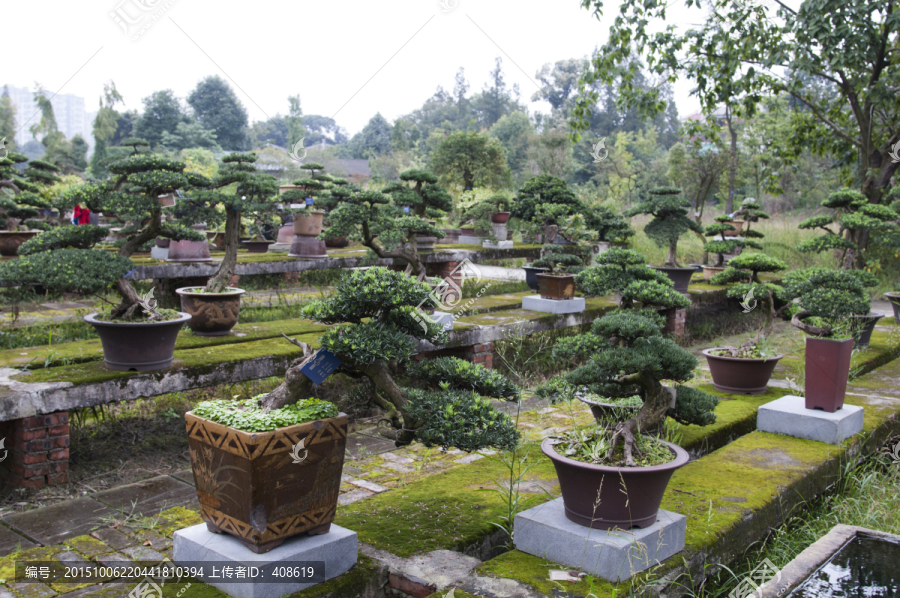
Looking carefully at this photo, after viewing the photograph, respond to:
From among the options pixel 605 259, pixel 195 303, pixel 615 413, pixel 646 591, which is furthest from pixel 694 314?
pixel 646 591

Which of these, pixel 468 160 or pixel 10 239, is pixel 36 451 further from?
pixel 468 160

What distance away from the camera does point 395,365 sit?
92.6 inches

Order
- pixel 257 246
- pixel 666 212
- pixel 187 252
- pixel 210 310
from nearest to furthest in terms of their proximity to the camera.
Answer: pixel 210 310, pixel 187 252, pixel 666 212, pixel 257 246

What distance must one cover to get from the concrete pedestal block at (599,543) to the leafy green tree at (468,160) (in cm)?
1126

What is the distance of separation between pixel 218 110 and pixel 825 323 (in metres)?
34.1

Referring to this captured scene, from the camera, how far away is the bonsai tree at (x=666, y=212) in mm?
7604

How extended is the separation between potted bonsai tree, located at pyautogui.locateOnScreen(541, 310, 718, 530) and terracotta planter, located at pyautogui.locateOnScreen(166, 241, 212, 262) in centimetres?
607

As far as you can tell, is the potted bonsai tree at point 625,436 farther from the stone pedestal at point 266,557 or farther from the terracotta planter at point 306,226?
the terracotta planter at point 306,226

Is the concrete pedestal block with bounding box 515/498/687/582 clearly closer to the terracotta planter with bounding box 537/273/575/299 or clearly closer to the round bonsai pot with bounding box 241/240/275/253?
the terracotta planter with bounding box 537/273/575/299

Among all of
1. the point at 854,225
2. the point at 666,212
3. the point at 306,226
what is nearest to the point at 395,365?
the point at 854,225

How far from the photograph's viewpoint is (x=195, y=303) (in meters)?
4.90

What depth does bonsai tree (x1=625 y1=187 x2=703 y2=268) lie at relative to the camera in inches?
299

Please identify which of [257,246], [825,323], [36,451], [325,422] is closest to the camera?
[325,422]

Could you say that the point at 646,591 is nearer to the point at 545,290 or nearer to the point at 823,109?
the point at 545,290
